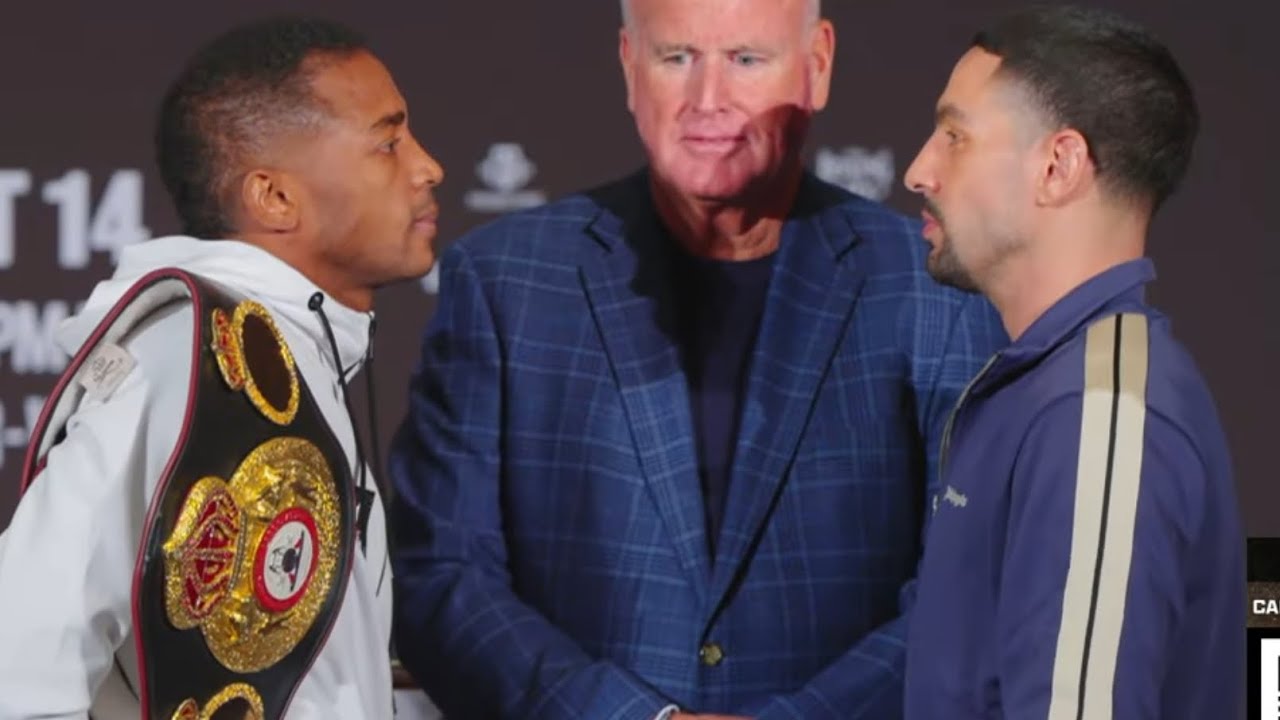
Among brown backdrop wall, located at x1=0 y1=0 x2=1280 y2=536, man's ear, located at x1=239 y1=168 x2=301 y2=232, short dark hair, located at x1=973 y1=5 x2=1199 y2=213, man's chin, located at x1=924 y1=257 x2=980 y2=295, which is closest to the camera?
short dark hair, located at x1=973 y1=5 x2=1199 y2=213

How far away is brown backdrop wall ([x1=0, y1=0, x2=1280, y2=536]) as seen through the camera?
3820mm

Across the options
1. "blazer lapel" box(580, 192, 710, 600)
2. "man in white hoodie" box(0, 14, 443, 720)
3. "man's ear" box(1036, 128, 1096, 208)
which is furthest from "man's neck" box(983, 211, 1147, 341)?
"man in white hoodie" box(0, 14, 443, 720)

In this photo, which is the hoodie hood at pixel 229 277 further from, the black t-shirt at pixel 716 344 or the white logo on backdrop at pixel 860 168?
the white logo on backdrop at pixel 860 168

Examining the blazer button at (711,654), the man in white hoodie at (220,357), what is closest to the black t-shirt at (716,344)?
the blazer button at (711,654)

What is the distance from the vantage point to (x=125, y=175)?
12.6 feet

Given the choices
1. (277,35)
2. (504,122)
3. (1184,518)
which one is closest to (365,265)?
(277,35)

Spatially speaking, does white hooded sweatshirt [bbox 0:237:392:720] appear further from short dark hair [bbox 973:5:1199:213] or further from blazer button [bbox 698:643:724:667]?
short dark hair [bbox 973:5:1199:213]

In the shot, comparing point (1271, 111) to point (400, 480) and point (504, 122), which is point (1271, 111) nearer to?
point (504, 122)

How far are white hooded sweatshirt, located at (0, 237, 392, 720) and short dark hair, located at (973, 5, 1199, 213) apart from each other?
76 cm

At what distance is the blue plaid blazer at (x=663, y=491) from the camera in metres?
2.36

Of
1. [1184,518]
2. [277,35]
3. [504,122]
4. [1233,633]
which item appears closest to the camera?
[1184,518]

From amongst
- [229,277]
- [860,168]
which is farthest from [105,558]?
[860,168]

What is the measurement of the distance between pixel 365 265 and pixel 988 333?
0.72 meters

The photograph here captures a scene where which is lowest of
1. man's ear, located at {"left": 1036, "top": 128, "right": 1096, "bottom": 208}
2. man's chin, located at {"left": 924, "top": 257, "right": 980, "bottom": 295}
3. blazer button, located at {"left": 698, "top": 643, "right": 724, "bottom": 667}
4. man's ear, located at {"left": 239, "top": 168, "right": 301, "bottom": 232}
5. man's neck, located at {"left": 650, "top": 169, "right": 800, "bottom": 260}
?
blazer button, located at {"left": 698, "top": 643, "right": 724, "bottom": 667}
